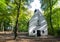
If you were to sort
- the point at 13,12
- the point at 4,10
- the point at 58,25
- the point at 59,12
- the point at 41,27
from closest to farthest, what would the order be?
the point at 13,12 < the point at 4,10 < the point at 41,27 < the point at 59,12 < the point at 58,25

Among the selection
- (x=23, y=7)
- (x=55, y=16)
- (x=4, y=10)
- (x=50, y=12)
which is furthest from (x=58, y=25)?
(x=23, y=7)

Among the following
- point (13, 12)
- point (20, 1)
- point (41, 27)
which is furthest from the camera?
point (41, 27)

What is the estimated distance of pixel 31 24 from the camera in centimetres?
5047

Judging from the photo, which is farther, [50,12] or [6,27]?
[6,27]

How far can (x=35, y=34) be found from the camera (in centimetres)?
5031

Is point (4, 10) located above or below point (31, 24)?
above

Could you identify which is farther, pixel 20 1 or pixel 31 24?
pixel 31 24

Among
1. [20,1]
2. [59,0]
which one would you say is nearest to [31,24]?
[59,0]

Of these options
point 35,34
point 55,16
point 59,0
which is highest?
point 59,0

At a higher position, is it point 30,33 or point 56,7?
point 56,7

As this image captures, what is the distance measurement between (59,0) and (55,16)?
7553mm

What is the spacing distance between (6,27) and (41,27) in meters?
41.7

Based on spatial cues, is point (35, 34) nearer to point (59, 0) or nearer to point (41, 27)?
point (41, 27)

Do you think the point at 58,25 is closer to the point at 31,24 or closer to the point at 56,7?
the point at 56,7
